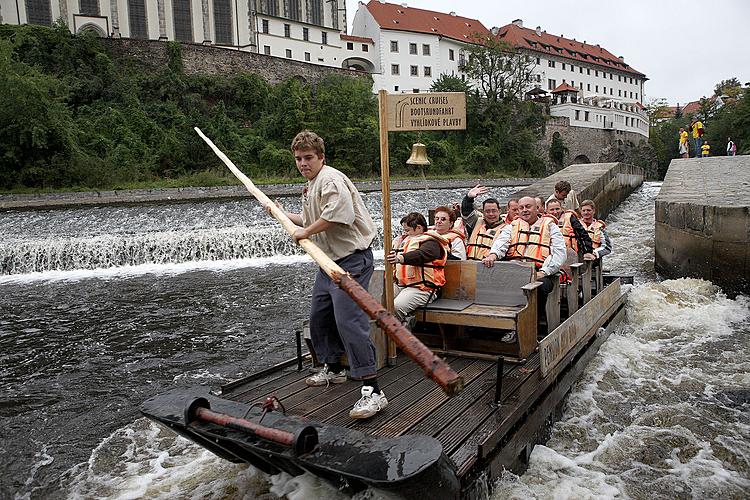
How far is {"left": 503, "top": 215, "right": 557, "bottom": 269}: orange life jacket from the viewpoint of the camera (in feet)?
21.6

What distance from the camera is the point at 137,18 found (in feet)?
175

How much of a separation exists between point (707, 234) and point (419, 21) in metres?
60.0

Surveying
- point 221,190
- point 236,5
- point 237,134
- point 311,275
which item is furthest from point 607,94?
point 311,275

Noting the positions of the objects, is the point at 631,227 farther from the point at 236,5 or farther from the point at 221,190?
Answer: the point at 236,5

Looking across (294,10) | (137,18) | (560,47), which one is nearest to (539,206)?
(137,18)

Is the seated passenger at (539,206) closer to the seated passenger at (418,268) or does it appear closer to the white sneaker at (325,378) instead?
the seated passenger at (418,268)

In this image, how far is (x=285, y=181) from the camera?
34.8 metres

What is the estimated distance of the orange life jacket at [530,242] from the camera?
659 cm

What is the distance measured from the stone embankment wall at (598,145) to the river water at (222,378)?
46025mm

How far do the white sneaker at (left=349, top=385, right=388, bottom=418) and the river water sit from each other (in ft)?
1.72

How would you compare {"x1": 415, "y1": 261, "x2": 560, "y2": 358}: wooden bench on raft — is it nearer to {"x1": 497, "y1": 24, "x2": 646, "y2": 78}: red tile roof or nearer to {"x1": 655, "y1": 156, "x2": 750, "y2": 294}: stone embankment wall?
{"x1": 655, "y1": 156, "x2": 750, "y2": 294}: stone embankment wall

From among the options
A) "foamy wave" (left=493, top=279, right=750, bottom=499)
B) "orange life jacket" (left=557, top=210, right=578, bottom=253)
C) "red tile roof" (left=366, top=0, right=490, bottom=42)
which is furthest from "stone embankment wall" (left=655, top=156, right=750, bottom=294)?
"red tile roof" (left=366, top=0, right=490, bottom=42)

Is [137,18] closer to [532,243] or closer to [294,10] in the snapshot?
[294,10]

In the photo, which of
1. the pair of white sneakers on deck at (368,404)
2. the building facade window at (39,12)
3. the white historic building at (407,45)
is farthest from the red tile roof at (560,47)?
the pair of white sneakers on deck at (368,404)
